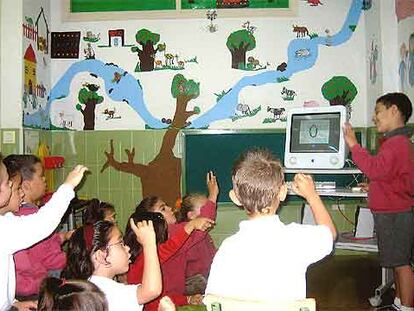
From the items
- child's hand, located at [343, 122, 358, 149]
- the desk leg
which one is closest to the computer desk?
the desk leg

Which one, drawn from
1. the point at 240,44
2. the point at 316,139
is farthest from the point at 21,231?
the point at 240,44

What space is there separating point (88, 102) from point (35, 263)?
232 centimetres

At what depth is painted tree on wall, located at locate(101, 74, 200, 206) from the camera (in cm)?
446

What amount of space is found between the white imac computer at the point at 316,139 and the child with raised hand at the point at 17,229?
86.9 inches

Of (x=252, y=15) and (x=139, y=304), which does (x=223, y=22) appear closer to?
(x=252, y=15)

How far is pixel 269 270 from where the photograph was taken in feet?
4.94

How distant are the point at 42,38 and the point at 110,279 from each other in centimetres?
298

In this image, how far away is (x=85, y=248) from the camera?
75.0 inches

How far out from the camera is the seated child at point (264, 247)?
4.96 feet

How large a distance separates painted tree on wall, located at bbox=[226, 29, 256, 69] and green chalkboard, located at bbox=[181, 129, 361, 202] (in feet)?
2.00

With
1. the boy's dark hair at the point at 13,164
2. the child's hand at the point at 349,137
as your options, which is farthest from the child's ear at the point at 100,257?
the child's hand at the point at 349,137

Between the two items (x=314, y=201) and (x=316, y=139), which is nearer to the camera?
(x=314, y=201)

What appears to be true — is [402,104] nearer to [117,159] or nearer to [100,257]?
[100,257]

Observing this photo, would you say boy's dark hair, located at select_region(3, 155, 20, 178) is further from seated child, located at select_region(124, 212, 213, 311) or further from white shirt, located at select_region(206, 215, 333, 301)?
white shirt, located at select_region(206, 215, 333, 301)
